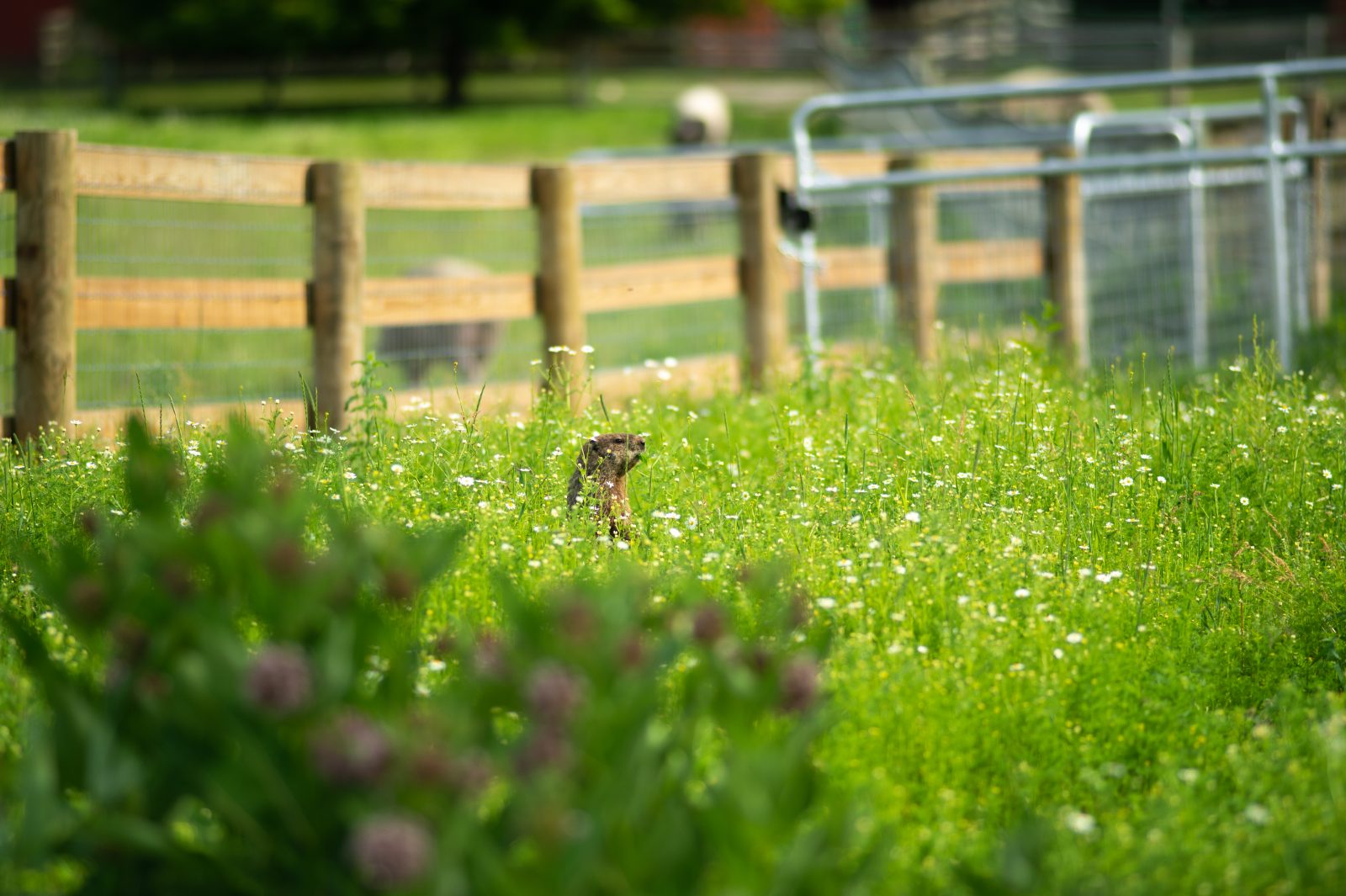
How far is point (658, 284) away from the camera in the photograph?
7898mm

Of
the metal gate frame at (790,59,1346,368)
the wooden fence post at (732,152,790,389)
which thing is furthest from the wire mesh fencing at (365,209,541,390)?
the metal gate frame at (790,59,1346,368)

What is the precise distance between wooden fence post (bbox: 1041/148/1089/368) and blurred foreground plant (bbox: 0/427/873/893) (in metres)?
7.19

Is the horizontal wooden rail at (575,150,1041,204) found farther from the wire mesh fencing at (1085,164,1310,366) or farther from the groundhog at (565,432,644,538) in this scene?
the groundhog at (565,432,644,538)

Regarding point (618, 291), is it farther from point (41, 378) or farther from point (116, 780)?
point (116, 780)

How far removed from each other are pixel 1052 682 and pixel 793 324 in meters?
7.54

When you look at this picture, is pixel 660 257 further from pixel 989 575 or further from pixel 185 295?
pixel 989 575

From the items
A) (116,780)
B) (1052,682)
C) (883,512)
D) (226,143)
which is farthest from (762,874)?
(226,143)

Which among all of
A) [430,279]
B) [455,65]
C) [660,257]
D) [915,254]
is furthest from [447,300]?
[455,65]

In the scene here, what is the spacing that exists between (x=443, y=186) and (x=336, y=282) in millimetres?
871

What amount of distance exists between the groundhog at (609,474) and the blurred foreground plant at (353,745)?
1906 mm

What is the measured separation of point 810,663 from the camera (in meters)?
2.54

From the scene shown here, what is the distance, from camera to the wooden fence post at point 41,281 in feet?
19.2

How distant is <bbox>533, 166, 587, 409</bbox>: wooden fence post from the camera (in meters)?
7.38

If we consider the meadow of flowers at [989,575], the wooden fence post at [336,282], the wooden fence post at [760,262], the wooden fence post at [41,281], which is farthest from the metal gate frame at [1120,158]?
the wooden fence post at [41,281]
